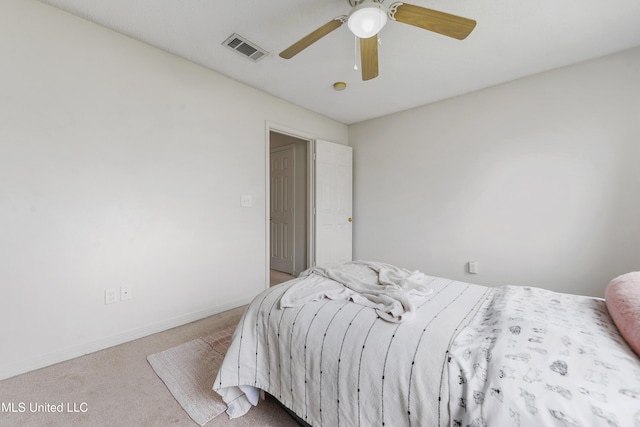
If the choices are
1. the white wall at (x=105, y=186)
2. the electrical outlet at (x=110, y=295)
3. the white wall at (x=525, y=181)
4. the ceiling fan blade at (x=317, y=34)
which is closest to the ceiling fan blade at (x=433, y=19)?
the ceiling fan blade at (x=317, y=34)

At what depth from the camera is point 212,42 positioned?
212 centimetres

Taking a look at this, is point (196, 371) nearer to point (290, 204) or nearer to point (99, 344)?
point (99, 344)

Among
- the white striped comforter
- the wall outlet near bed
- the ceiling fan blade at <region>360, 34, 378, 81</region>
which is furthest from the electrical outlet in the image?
the wall outlet near bed

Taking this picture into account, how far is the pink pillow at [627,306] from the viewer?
2.79ft

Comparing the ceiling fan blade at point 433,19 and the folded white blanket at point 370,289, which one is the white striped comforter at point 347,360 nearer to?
the folded white blanket at point 370,289

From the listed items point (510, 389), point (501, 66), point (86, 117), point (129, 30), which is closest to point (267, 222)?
point (86, 117)

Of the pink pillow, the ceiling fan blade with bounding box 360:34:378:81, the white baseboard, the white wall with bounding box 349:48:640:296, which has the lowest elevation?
the white baseboard

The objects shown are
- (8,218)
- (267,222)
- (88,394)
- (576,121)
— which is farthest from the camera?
(267,222)

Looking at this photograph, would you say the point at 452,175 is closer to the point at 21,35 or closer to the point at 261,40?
the point at 261,40

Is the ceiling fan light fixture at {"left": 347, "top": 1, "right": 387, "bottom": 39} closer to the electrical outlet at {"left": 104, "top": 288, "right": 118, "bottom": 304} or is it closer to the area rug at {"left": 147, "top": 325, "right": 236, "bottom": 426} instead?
the area rug at {"left": 147, "top": 325, "right": 236, "bottom": 426}

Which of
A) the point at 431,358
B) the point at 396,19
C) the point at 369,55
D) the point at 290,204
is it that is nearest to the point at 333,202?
the point at 290,204

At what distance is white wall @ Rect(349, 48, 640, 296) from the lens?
87.7 inches

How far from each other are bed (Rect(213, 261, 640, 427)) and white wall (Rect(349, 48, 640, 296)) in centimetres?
155

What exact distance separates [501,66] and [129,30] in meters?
3.24
